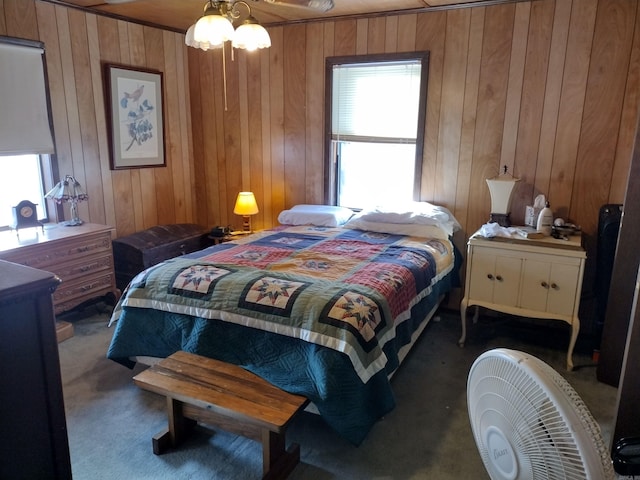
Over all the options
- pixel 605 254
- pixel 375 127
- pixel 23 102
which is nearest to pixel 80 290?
pixel 23 102

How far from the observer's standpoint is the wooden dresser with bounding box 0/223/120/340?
293cm

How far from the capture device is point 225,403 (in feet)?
6.24

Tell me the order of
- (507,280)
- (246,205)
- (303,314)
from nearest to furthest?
1. (303,314)
2. (507,280)
3. (246,205)

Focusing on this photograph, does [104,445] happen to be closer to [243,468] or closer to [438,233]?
[243,468]

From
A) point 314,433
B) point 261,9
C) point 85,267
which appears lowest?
point 314,433

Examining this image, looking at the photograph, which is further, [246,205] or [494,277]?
[246,205]

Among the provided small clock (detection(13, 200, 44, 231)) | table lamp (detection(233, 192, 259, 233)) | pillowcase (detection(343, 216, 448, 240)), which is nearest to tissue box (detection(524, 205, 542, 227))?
pillowcase (detection(343, 216, 448, 240))

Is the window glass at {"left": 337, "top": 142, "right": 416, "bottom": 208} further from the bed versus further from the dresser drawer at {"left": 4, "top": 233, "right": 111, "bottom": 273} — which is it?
the dresser drawer at {"left": 4, "top": 233, "right": 111, "bottom": 273}

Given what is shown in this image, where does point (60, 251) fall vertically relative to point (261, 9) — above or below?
below

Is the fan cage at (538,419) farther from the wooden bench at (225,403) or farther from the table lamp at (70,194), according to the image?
the table lamp at (70,194)

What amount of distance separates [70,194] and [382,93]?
2.45 metres

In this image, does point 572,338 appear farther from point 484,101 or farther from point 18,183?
point 18,183

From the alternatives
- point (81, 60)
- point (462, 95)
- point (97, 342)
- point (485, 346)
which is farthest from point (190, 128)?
point (485, 346)

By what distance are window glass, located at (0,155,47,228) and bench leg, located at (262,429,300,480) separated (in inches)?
97.3
